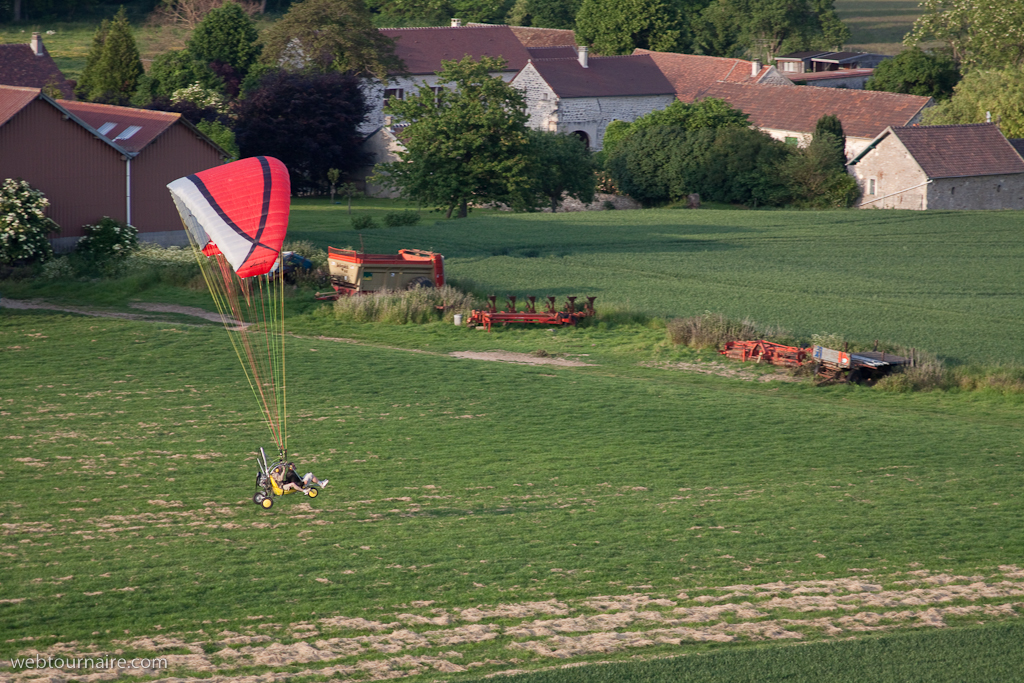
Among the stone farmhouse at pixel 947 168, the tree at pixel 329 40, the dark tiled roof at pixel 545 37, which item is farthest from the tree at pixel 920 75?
the tree at pixel 329 40

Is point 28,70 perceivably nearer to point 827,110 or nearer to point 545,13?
point 827,110

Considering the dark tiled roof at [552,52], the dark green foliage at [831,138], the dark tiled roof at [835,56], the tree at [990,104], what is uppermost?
the dark tiled roof at [835,56]

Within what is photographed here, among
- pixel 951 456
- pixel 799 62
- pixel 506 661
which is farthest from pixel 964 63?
pixel 506 661

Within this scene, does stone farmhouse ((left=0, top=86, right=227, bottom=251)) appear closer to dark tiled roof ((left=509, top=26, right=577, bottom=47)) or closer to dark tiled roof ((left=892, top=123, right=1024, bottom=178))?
dark tiled roof ((left=892, top=123, right=1024, bottom=178))

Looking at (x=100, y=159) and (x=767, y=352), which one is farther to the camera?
(x=100, y=159)

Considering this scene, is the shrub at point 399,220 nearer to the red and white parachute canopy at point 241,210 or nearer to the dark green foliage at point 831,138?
the dark green foliage at point 831,138

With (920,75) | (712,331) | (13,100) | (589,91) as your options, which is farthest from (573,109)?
(712,331)

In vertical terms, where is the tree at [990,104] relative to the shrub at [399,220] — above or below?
above

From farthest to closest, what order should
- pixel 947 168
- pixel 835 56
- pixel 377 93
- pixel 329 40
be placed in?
1. pixel 835 56
2. pixel 377 93
3. pixel 329 40
4. pixel 947 168
